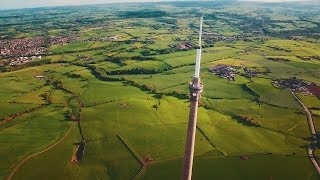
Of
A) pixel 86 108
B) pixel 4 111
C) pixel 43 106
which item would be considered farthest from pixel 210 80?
pixel 4 111

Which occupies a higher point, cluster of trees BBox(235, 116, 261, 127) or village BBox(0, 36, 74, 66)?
cluster of trees BBox(235, 116, 261, 127)

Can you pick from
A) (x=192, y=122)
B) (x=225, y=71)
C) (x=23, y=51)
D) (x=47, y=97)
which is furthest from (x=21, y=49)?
(x=192, y=122)

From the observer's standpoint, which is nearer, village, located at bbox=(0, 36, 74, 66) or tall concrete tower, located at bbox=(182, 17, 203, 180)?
tall concrete tower, located at bbox=(182, 17, 203, 180)

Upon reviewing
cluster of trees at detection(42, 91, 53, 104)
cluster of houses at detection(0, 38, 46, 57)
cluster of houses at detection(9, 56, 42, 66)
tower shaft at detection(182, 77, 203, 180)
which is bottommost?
cluster of houses at detection(0, 38, 46, 57)

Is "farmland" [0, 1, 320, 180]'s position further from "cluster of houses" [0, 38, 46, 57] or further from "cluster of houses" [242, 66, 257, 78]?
"cluster of houses" [0, 38, 46, 57]

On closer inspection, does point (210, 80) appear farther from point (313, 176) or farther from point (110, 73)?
point (313, 176)

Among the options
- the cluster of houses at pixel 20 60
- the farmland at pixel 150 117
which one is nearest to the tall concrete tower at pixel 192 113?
the farmland at pixel 150 117

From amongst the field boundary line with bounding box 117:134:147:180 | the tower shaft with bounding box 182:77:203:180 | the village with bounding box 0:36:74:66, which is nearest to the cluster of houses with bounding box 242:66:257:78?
the field boundary line with bounding box 117:134:147:180

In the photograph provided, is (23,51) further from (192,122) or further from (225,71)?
(192,122)

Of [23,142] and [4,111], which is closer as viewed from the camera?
[23,142]
